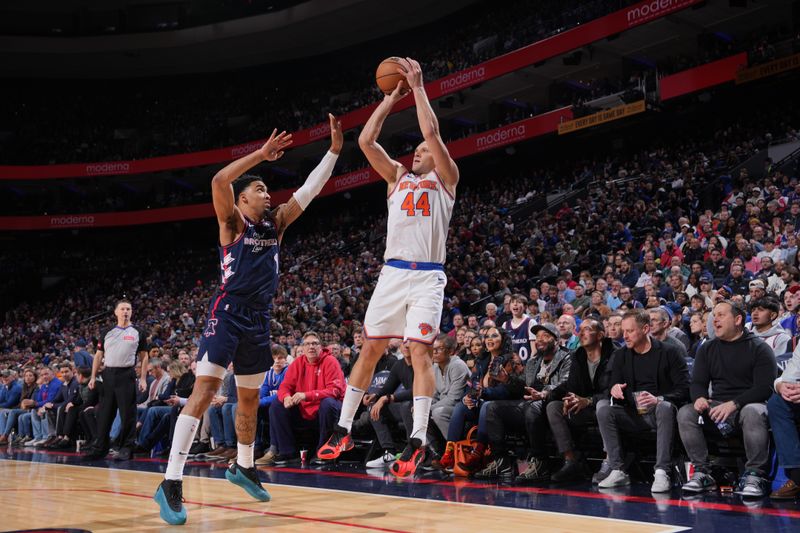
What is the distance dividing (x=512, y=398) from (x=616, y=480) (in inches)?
51.1

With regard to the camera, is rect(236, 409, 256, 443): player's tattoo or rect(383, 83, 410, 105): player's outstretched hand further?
rect(236, 409, 256, 443): player's tattoo

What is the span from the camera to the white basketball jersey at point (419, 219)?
5.00m

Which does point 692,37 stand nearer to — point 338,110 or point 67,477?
point 338,110

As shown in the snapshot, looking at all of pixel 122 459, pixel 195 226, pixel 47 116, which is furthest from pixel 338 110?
pixel 122 459

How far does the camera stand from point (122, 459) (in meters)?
8.95

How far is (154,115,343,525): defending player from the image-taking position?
4.70 metres

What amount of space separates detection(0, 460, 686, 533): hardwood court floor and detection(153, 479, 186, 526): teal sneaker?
0.06 meters

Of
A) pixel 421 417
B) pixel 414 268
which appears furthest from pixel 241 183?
pixel 421 417

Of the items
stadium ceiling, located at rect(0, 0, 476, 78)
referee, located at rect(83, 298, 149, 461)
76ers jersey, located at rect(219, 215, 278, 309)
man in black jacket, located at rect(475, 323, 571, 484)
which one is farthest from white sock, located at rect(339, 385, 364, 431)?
stadium ceiling, located at rect(0, 0, 476, 78)

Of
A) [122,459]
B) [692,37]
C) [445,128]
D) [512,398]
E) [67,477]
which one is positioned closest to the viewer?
[512,398]

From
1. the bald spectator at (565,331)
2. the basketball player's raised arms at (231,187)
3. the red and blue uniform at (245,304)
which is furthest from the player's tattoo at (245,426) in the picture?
the bald spectator at (565,331)

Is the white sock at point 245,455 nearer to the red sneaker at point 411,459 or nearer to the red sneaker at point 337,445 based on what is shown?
the red sneaker at point 337,445

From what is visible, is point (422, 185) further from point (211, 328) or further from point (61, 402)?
point (61, 402)

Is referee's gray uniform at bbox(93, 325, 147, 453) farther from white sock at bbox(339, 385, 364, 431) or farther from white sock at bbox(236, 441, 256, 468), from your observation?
white sock at bbox(339, 385, 364, 431)
